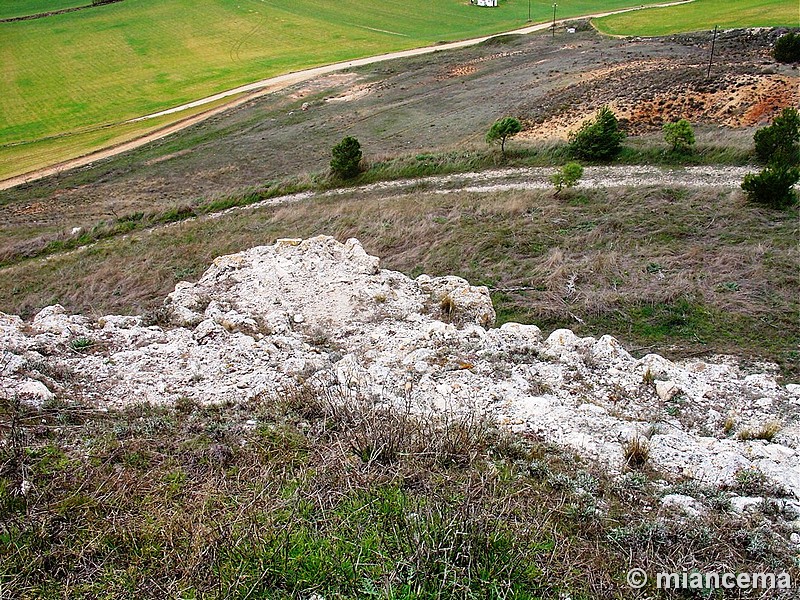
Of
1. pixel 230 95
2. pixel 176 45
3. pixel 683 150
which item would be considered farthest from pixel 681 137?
pixel 176 45

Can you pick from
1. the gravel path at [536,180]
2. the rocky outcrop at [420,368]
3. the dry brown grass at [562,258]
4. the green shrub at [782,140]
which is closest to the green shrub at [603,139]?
the gravel path at [536,180]

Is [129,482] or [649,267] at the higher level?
[129,482]

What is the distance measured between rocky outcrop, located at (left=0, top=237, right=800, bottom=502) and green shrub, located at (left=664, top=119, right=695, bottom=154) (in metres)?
15.5

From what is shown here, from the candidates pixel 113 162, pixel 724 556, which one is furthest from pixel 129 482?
pixel 113 162

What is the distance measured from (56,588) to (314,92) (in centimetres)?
4991

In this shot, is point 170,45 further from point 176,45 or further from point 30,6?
point 30,6

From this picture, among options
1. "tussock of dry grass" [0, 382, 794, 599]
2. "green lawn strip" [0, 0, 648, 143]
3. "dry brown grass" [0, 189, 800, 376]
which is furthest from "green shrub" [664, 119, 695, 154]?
"green lawn strip" [0, 0, 648, 143]

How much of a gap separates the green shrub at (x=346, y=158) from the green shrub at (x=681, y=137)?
45.5ft

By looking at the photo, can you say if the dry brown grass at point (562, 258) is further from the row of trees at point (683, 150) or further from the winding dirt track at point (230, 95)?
the winding dirt track at point (230, 95)

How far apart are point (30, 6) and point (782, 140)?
103m

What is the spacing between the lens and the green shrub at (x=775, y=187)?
15828 mm

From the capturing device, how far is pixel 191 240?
20.1 meters

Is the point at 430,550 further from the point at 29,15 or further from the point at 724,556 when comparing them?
the point at 29,15

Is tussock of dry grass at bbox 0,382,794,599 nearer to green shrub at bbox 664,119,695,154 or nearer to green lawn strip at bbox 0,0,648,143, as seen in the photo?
green shrub at bbox 664,119,695,154
